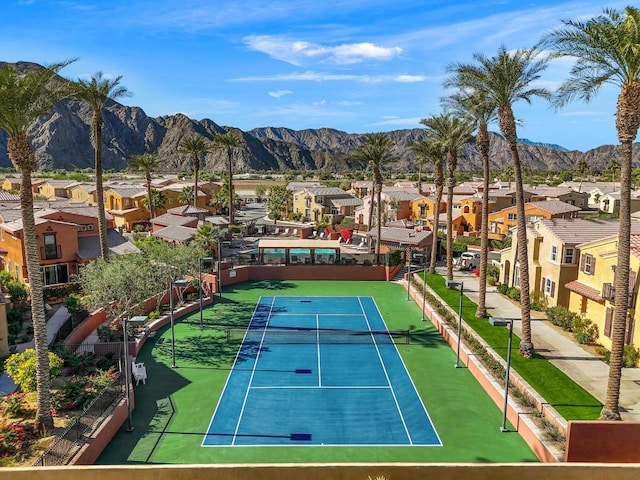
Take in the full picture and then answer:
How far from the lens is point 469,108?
29.2m

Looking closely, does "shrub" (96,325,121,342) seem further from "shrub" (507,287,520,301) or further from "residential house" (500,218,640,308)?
"shrub" (507,287,520,301)

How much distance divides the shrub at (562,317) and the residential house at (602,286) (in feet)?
2.11

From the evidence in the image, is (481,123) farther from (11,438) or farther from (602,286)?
(11,438)

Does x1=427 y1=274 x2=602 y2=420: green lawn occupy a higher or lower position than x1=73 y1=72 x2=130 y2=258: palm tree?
lower

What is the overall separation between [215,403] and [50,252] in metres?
22.8

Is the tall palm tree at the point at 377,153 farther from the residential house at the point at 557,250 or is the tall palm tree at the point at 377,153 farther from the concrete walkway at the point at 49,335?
the concrete walkway at the point at 49,335

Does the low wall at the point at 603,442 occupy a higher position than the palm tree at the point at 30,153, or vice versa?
the palm tree at the point at 30,153

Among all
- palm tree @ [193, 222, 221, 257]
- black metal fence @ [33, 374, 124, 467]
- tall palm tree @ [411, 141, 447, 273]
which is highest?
tall palm tree @ [411, 141, 447, 273]

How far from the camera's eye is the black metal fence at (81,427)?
1438cm

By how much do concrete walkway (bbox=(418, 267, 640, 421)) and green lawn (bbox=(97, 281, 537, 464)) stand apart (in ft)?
14.4

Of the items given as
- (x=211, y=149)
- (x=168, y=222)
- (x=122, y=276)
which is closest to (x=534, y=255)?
(x=122, y=276)

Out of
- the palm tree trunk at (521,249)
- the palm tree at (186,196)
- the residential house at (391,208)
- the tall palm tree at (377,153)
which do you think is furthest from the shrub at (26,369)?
the palm tree at (186,196)

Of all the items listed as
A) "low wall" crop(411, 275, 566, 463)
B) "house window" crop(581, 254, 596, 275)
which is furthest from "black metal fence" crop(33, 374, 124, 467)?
"house window" crop(581, 254, 596, 275)

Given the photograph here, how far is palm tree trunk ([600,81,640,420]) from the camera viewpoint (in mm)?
16812
